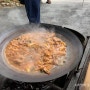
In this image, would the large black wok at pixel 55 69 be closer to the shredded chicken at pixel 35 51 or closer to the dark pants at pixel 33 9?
the shredded chicken at pixel 35 51

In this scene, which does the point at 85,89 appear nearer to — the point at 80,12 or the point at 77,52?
the point at 77,52

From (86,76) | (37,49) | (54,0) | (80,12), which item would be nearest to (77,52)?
(86,76)

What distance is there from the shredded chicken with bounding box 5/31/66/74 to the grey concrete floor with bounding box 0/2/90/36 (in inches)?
103

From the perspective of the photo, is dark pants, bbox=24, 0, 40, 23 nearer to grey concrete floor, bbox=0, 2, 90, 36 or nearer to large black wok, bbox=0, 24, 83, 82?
grey concrete floor, bbox=0, 2, 90, 36

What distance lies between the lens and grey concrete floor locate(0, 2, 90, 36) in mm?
6223

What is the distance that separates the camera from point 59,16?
6.61 metres

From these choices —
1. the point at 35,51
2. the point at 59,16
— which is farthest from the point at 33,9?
the point at 35,51

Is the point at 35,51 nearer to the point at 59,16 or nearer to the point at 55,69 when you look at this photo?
the point at 55,69

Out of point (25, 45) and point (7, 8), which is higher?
point (25, 45)

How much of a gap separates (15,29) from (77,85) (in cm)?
133

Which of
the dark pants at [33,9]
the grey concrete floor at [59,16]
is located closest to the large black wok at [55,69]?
the dark pants at [33,9]

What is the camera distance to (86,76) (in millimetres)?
3090

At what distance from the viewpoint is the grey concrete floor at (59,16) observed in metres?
6.22

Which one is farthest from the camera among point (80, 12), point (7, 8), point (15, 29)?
point (7, 8)
